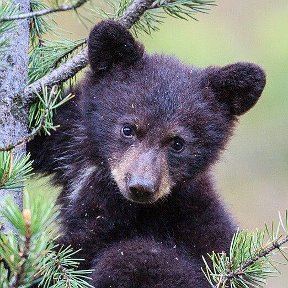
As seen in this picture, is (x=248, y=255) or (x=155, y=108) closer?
(x=248, y=255)

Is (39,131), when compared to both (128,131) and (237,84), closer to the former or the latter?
(128,131)

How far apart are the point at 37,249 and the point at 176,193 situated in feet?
7.30

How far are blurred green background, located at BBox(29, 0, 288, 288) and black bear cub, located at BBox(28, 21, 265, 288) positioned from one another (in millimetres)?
7500

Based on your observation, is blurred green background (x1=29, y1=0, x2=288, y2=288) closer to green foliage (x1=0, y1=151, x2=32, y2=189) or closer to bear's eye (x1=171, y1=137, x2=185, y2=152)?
bear's eye (x1=171, y1=137, x2=185, y2=152)

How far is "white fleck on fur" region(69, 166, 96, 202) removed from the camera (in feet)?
17.6

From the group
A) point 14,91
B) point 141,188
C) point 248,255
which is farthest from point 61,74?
point 248,255

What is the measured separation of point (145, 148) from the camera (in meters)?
4.95

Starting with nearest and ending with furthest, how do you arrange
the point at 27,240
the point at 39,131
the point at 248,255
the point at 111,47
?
the point at 27,240 → the point at 248,255 → the point at 39,131 → the point at 111,47

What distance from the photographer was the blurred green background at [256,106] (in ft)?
43.2

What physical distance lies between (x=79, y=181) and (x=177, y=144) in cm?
70

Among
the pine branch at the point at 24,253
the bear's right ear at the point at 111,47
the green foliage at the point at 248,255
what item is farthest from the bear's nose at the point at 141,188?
the pine branch at the point at 24,253

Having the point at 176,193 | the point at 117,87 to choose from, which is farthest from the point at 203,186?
the point at 117,87

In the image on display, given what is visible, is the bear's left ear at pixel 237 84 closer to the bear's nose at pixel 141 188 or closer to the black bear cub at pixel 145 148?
the black bear cub at pixel 145 148

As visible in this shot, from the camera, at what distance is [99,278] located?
15.1 feet
